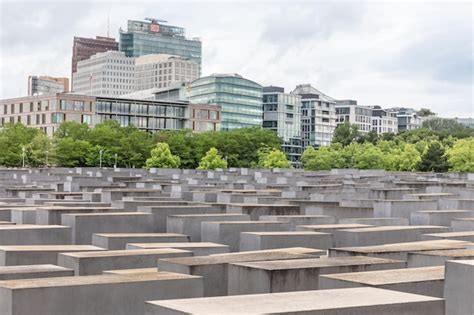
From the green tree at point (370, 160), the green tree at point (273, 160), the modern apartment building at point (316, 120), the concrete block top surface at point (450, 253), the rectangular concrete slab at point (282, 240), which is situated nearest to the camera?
the concrete block top surface at point (450, 253)

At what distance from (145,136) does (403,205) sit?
77.6 metres

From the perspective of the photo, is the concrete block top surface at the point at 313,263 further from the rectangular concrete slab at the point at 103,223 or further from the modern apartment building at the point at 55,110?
the modern apartment building at the point at 55,110

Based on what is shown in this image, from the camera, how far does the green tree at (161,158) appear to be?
89938mm

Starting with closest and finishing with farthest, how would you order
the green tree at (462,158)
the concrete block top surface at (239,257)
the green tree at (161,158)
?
1. the concrete block top surface at (239,257)
2. the green tree at (462,158)
3. the green tree at (161,158)

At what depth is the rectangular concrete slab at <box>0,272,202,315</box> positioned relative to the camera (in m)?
10.2

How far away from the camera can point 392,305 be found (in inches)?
324

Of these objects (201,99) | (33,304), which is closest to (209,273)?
(33,304)

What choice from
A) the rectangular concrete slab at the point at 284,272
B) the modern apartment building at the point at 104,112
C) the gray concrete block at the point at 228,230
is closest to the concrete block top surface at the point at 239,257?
the rectangular concrete slab at the point at 284,272

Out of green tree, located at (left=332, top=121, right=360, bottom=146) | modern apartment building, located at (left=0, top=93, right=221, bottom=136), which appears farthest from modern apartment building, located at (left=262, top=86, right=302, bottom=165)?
green tree, located at (left=332, top=121, right=360, bottom=146)

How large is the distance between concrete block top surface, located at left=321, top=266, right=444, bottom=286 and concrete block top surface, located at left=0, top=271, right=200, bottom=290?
231 cm

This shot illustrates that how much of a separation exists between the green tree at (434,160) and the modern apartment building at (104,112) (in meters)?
46.3

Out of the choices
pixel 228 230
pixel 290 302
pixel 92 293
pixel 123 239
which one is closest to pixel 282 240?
pixel 228 230

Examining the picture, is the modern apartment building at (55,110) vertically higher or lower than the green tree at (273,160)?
higher

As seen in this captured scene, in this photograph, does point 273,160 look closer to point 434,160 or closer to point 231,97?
point 434,160
